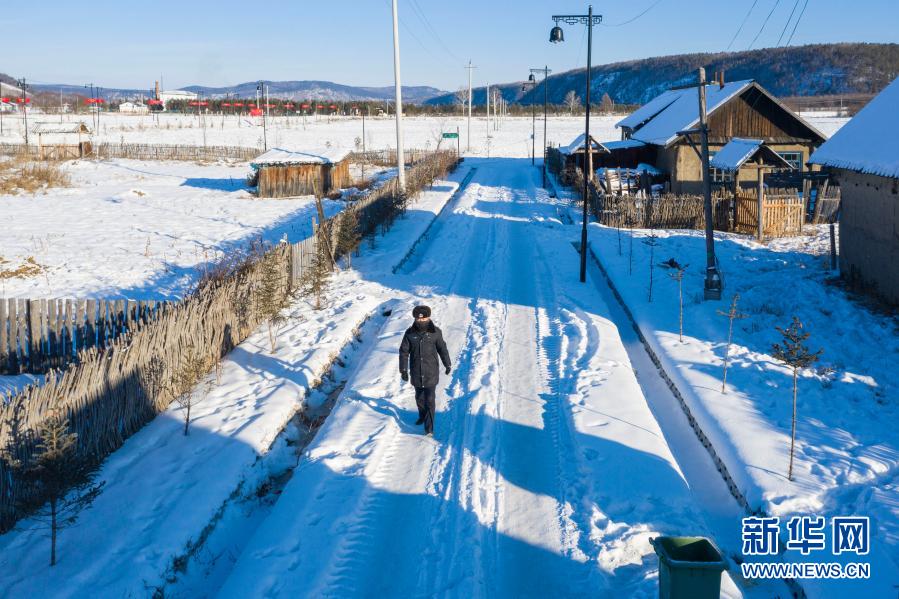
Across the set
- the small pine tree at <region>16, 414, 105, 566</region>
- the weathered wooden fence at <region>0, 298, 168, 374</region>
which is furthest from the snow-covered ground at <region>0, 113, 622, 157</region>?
the small pine tree at <region>16, 414, 105, 566</region>

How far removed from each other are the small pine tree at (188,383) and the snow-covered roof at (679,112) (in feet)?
75.8

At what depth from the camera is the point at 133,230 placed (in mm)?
25047

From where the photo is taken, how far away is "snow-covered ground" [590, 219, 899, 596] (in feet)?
22.8

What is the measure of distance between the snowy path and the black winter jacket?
0.72 m

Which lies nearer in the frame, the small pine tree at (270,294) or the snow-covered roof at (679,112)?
the small pine tree at (270,294)

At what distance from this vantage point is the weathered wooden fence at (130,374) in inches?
259

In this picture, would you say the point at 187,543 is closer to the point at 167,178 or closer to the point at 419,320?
the point at 419,320

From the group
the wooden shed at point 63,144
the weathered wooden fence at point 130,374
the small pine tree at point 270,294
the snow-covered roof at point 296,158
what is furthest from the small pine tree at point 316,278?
the wooden shed at point 63,144

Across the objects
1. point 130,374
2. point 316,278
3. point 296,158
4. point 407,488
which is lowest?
point 407,488

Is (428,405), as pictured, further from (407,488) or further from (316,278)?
(316,278)

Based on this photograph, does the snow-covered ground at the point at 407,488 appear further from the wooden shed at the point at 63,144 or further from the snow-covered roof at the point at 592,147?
the wooden shed at the point at 63,144

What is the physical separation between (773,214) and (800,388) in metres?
15.0

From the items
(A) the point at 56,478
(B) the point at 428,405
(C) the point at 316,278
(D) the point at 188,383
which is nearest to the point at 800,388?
(B) the point at 428,405

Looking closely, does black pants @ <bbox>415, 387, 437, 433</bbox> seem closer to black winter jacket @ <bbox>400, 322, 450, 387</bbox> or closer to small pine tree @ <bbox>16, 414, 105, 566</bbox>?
black winter jacket @ <bbox>400, 322, 450, 387</bbox>
